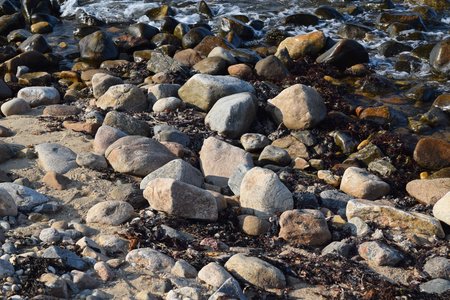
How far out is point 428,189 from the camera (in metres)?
6.48

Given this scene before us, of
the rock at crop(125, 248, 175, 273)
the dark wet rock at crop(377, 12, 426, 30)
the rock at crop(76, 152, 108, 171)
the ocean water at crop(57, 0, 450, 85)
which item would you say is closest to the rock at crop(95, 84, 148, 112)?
the rock at crop(76, 152, 108, 171)

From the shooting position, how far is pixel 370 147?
7.57m

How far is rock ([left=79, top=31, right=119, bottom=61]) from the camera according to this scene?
34.9 ft

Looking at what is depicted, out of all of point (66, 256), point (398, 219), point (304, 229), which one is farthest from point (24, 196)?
point (398, 219)

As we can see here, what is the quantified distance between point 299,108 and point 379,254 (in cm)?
298

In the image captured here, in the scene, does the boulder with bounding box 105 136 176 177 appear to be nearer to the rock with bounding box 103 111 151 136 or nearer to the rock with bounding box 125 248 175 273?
the rock with bounding box 103 111 151 136

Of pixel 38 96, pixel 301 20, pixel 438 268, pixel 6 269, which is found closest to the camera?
pixel 6 269

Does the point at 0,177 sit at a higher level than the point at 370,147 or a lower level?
higher

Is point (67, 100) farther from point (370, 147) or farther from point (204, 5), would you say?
point (204, 5)

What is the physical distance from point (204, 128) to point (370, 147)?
1969mm

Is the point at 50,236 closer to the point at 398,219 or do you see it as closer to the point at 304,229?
the point at 304,229

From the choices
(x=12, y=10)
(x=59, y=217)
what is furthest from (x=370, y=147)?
(x=12, y=10)

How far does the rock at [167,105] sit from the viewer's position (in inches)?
317

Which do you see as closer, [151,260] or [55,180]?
[151,260]
